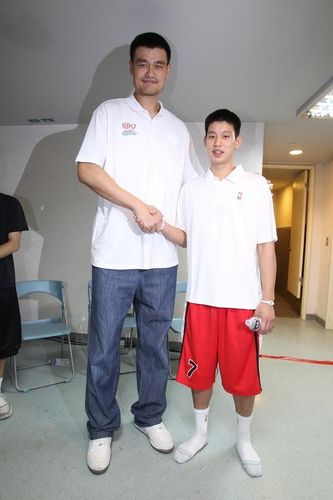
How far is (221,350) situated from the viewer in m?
1.48

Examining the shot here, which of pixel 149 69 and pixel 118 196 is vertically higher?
pixel 149 69

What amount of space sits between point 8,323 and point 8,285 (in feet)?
0.79

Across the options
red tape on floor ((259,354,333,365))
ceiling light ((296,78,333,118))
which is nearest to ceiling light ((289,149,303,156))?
ceiling light ((296,78,333,118))

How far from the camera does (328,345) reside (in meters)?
3.50

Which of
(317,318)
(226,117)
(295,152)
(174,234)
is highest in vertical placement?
(295,152)

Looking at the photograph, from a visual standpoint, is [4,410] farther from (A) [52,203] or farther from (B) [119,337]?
(A) [52,203]

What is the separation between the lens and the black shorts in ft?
6.34

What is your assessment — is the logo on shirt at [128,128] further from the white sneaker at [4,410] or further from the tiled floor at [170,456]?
the white sneaker at [4,410]

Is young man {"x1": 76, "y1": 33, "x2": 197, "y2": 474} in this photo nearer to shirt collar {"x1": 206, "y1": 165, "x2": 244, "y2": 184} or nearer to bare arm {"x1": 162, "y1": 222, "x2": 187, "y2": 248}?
bare arm {"x1": 162, "y1": 222, "x2": 187, "y2": 248}

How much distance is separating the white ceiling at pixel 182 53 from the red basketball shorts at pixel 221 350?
1.47m

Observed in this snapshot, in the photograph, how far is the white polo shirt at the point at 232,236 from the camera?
4.64 ft

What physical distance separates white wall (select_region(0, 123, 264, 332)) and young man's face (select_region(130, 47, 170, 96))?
1998 mm

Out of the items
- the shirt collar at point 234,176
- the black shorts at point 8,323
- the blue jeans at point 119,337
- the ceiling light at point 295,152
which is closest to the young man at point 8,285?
the black shorts at point 8,323

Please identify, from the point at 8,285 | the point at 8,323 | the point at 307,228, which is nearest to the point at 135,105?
the point at 8,285
